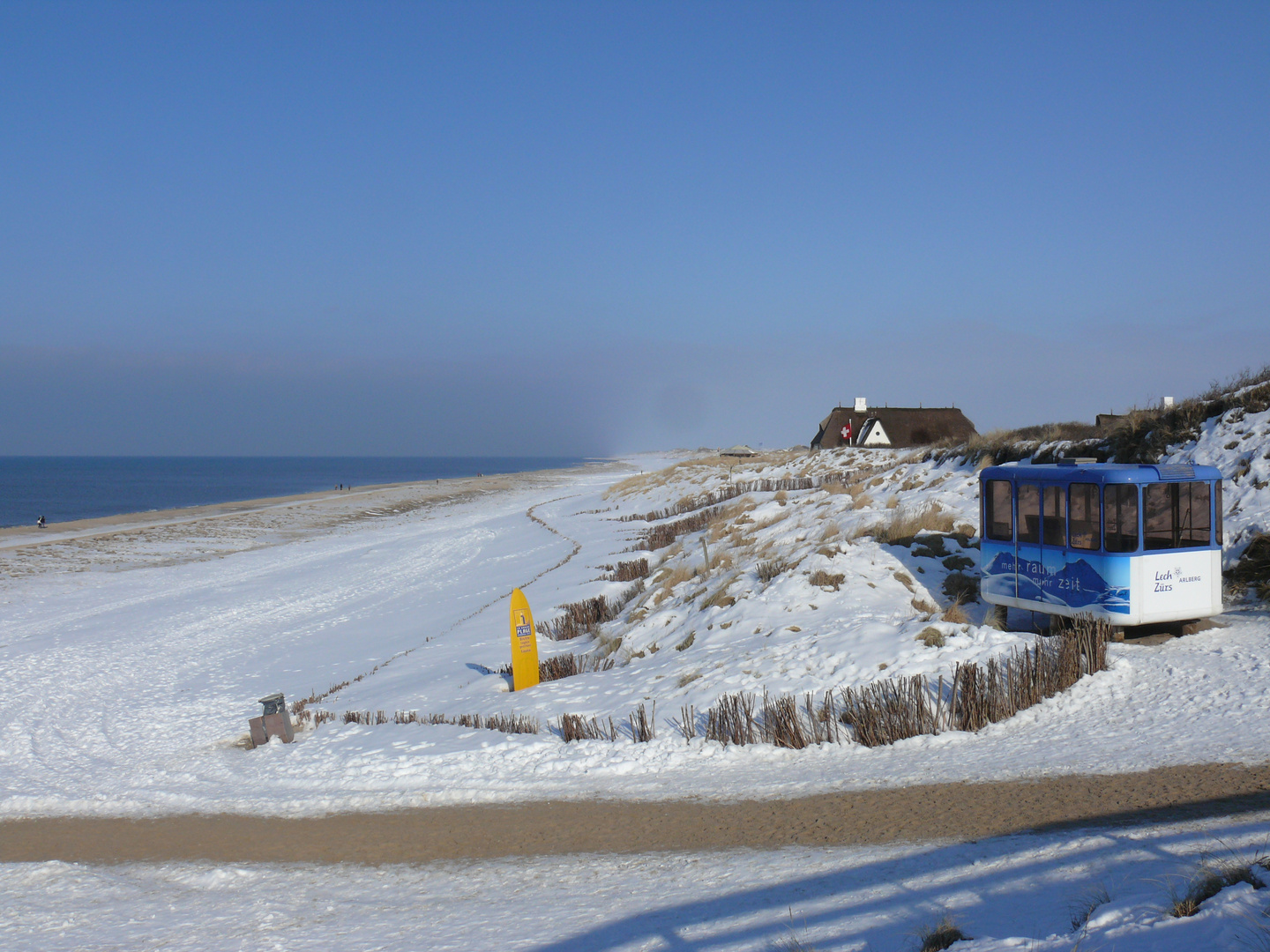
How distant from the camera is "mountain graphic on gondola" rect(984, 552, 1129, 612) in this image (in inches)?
404

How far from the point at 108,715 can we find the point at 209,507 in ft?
182

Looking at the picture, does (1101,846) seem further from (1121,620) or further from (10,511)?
(10,511)

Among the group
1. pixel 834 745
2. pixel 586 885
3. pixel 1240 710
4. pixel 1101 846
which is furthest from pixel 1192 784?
pixel 586 885

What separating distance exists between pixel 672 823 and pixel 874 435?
5369 centimetres

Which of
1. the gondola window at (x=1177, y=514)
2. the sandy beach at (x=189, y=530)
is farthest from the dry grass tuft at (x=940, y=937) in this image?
the sandy beach at (x=189, y=530)

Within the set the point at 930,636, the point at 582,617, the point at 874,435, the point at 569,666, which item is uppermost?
the point at 874,435

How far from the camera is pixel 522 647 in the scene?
1302cm

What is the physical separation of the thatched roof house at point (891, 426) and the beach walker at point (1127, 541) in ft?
157

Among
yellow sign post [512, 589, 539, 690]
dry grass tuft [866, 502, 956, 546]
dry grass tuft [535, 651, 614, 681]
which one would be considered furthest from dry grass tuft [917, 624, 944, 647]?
yellow sign post [512, 589, 539, 690]

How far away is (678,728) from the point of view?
9945mm

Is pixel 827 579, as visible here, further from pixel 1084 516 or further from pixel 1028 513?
pixel 1084 516

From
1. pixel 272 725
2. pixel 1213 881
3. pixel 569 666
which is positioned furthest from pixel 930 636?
pixel 272 725

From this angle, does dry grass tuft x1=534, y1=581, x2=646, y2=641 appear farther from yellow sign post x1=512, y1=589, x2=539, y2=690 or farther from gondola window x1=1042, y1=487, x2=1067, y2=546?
gondola window x1=1042, y1=487, x2=1067, y2=546

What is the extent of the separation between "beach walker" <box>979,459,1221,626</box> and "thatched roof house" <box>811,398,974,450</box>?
4796 centimetres
